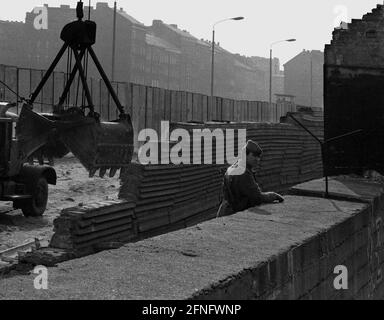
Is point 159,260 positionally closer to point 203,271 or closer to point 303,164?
point 203,271

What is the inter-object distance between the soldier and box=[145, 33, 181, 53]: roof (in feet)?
213

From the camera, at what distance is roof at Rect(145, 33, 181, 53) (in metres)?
71.6

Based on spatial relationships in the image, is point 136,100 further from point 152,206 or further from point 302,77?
point 302,77

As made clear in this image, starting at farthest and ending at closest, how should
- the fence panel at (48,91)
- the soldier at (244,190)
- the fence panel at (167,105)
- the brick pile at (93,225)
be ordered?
1. the fence panel at (167,105)
2. the fence panel at (48,91)
3. the brick pile at (93,225)
4. the soldier at (244,190)

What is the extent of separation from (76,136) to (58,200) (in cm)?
993

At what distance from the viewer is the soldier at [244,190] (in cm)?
661

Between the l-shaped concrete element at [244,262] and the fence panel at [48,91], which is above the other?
the fence panel at [48,91]

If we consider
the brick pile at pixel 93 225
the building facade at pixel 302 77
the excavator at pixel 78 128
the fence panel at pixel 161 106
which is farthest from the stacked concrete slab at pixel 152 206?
the building facade at pixel 302 77

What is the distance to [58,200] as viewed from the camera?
632 inches

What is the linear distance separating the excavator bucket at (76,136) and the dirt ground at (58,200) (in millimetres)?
2889

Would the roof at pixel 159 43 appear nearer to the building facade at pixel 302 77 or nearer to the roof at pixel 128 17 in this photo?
the roof at pixel 128 17

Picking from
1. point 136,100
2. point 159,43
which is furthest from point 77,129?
point 159,43

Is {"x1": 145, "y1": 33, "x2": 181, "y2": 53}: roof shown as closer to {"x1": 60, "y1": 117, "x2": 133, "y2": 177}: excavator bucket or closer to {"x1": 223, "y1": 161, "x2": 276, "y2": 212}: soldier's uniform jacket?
{"x1": 60, "y1": 117, "x2": 133, "y2": 177}: excavator bucket
